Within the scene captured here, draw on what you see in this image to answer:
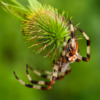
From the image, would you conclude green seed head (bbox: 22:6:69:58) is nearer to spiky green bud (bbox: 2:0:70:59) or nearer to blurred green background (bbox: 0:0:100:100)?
spiky green bud (bbox: 2:0:70:59)

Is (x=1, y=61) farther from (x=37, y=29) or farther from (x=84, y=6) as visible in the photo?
(x=37, y=29)

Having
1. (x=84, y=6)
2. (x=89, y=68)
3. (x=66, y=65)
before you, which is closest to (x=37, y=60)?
(x=89, y=68)

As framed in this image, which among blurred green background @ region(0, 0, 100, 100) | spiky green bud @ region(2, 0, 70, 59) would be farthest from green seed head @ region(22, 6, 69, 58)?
blurred green background @ region(0, 0, 100, 100)

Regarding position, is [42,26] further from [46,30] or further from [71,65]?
[71,65]

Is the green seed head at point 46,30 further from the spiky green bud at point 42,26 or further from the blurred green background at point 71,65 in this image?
the blurred green background at point 71,65

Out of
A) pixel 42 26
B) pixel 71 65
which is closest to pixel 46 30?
pixel 42 26

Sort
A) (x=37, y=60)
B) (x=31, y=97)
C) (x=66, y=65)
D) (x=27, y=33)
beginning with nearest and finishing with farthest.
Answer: (x=27, y=33) → (x=66, y=65) → (x=31, y=97) → (x=37, y=60)

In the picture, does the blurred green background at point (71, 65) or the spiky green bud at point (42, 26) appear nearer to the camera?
the spiky green bud at point (42, 26)

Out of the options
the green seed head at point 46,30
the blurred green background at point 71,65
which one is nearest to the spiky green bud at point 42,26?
the green seed head at point 46,30
